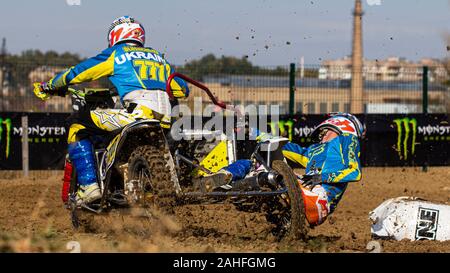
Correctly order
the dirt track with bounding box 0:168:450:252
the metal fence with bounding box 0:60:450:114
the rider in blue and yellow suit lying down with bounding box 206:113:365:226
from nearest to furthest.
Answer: the dirt track with bounding box 0:168:450:252 < the rider in blue and yellow suit lying down with bounding box 206:113:365:226 < the metal fence with bounding box 0:60:450:114

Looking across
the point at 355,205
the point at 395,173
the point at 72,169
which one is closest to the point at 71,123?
the point at 72,169

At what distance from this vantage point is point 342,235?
28.4 ft

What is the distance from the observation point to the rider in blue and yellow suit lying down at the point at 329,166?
730 centimetres

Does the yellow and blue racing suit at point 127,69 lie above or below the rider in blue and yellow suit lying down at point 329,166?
above

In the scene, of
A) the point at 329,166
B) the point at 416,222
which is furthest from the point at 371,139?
the point at 329,166

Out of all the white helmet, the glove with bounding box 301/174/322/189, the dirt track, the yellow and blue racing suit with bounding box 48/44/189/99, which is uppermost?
the white helmet

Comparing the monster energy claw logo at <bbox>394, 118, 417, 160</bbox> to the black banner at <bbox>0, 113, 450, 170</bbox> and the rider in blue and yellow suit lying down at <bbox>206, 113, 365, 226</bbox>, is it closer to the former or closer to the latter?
the black banner at <bbox>0, 113, 450, 170</bbox>

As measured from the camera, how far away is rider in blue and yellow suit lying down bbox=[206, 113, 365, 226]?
7.30m

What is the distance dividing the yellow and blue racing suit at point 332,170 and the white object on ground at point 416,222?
710 millimetres

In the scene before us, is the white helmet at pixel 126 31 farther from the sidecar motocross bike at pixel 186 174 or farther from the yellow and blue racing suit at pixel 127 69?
the sidecar motocross bike at pixel 186 174

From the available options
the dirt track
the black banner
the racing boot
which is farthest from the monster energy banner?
the racing boot

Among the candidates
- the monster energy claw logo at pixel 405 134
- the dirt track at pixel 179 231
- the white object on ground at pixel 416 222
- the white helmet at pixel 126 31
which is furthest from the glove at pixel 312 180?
the monster energy claw logo at pixel 405 134

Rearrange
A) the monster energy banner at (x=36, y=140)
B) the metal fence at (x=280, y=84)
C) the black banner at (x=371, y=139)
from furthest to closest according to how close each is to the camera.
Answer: the metal fence at (x=280, y=84) < the black banner at (x=371, y=139) < the monster energy banner at (x=36, y=140)

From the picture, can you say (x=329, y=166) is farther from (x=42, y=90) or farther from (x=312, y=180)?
(x=42, y=90)
